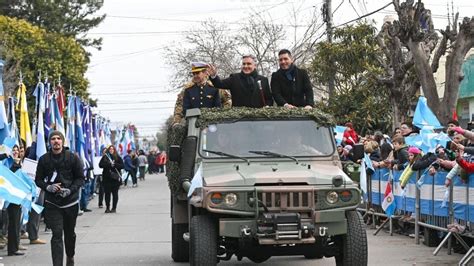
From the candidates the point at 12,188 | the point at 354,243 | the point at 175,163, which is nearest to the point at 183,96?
the point at 175,163

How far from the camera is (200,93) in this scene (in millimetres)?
12852

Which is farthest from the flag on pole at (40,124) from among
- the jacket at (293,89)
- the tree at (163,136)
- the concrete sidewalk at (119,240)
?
the jacket at (293,89)

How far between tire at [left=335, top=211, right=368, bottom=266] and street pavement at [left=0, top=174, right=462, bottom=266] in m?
2.41

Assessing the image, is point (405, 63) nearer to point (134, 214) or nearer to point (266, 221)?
point (134, 214)

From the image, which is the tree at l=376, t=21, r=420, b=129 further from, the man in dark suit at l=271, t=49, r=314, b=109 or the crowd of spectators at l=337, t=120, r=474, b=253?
the man in dark suit at l=271, t=49, r=314, b=109

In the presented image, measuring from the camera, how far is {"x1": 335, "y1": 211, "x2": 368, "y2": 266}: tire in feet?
33.3

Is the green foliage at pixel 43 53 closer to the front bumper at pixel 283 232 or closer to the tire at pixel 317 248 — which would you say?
the tire at pixel 317 248

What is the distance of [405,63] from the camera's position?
928 inches

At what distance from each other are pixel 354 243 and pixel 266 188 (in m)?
1.16

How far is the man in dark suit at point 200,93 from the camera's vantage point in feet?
42.1

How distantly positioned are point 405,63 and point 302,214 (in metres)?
14.2

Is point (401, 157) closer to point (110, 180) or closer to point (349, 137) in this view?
point (349, 137)

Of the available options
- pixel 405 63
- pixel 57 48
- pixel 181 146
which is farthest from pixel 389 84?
pixel 57 48

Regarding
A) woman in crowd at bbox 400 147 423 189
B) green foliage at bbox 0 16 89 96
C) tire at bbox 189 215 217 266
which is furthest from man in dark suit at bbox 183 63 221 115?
green foliage at bbox 0 16 89 96
